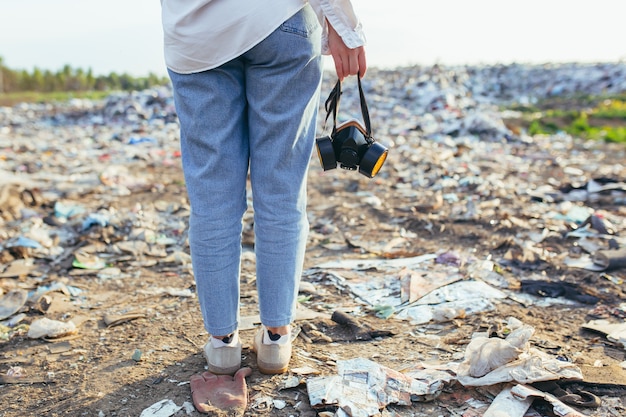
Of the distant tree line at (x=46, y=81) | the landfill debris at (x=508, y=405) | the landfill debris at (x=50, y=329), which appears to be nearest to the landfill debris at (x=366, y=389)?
the landfill debris at (x=508, y=405)

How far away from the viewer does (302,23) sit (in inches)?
51.9

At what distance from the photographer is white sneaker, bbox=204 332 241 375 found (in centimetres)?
153

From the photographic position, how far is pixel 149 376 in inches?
62.4

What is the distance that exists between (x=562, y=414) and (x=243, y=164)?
3.38 feet

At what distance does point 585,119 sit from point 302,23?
30.2 ft

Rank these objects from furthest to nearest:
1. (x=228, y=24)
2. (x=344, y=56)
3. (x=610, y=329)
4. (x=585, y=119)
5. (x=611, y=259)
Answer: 1. (x=585, y=119)
2. (x=611, y=259)
3. (x=610, y=329)
4. (x=344, y=56)
5. (x=228, y=24)

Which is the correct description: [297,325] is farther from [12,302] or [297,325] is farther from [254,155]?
[12,302]

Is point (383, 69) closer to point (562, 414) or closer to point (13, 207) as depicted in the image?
point (13, 207)

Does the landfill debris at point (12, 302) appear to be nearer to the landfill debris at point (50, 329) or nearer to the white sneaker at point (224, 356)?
the landfill debris at point (50, 329)

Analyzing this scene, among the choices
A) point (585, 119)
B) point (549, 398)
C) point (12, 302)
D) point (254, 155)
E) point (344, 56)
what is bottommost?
point (12, 302)

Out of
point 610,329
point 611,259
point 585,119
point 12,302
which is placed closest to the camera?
point 610,329

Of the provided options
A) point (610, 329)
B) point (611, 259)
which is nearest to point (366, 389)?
point (610, 329)

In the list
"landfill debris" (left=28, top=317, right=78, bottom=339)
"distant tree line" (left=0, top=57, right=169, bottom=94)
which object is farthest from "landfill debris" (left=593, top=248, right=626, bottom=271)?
"distant tree line" (left=0, top=57, right=169, bottom=94)

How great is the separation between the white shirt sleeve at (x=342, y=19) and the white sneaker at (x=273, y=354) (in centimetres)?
85
